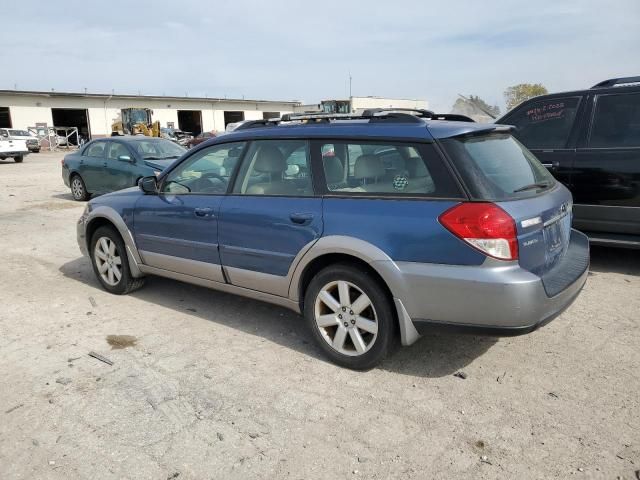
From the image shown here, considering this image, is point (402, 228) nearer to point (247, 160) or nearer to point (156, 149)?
point (247, 160)

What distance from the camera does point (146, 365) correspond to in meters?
3.70

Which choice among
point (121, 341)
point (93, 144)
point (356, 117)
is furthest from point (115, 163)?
point (356, 117)

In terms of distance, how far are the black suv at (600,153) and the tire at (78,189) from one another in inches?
396

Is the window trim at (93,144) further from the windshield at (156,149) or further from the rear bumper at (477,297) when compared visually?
the rear bumper at (477,297)

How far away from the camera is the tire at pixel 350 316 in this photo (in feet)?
10.8

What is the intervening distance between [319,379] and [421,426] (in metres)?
0.80

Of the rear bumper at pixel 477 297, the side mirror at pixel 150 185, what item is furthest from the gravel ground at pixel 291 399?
the side mirror at pixel 150 185

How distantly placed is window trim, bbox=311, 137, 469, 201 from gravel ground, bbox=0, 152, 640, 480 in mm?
1187

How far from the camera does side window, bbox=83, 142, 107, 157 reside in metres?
11.5

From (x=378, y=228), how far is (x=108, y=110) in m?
50.4

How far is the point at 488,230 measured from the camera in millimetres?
2908

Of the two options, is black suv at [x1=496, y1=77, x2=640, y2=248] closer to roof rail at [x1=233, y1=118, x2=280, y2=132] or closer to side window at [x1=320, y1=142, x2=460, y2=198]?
side window at [x1=320, y1=142, x2=460, y2=198]

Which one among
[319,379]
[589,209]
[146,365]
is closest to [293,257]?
[319,379]

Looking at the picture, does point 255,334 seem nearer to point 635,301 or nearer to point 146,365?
point 146,365
